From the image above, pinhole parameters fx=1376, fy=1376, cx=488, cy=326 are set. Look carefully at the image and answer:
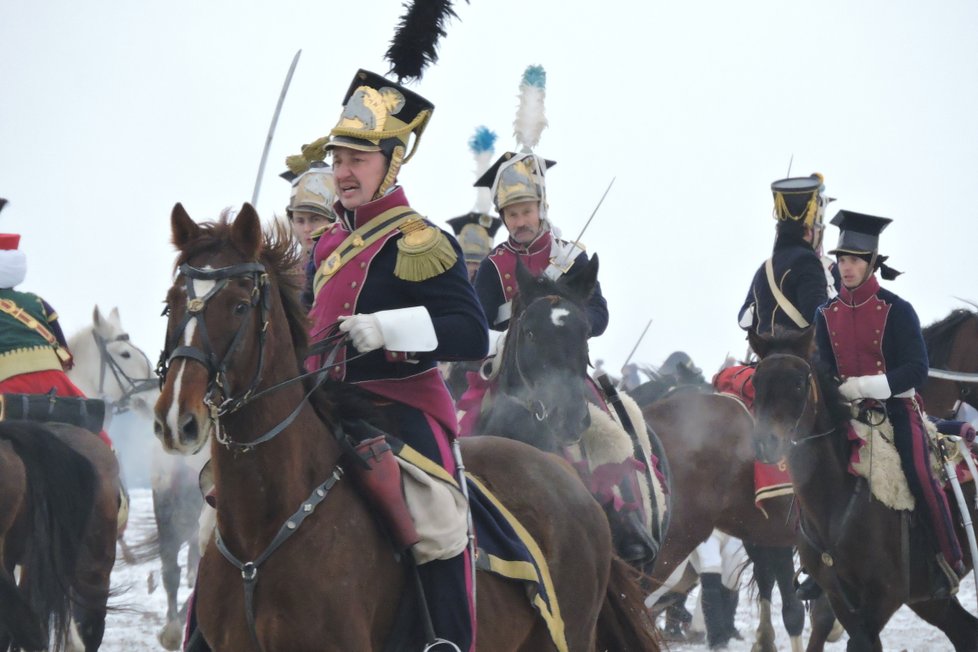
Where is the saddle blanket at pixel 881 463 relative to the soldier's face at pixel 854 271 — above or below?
below

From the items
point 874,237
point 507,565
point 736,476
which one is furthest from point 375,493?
point 736,476

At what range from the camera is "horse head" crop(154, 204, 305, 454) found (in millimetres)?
4098

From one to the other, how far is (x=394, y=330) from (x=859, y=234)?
5.36 meters

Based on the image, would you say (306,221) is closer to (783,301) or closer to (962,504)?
(783,301)

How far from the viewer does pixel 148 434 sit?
1789cm

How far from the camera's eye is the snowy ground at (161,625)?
457 inches

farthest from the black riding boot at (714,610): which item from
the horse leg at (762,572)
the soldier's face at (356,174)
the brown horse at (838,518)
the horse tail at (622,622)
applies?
the soldier's face at (356,174)

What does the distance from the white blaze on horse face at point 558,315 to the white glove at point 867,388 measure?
2228mm

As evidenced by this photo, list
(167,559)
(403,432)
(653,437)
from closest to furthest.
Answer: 1. (403,432)
2. (653,437)
3. (167,559)

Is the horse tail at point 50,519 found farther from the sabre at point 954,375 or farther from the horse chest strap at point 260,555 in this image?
the sabre at point 954,375

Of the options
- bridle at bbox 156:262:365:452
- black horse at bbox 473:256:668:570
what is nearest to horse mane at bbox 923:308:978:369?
black horse at bbox 473:256:668:570

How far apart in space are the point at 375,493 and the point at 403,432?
386mm

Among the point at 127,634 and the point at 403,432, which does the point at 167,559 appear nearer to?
the point at 127,634

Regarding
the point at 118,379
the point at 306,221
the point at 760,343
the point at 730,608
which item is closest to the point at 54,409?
the point at 306,221
